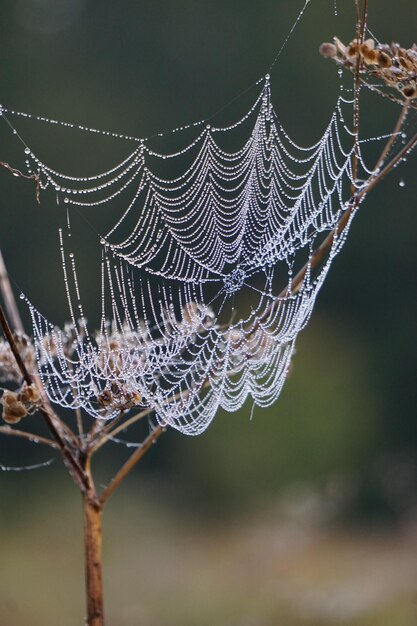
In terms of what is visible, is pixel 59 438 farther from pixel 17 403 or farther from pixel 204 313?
pixel 204 313

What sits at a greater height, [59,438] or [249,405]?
[249,405]

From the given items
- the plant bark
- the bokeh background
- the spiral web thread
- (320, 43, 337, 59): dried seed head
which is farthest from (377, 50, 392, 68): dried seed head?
the bokeh background

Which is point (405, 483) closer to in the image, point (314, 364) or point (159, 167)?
point (314, 364)

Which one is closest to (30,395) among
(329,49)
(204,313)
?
(204,313)

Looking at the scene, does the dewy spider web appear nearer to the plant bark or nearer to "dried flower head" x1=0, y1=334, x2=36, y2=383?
"dried flower head" x1=0, y1=334, x2=36, y2=383

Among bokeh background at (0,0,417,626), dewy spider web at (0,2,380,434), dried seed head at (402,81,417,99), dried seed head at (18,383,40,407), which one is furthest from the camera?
bokeh background at (0,0,417,626)

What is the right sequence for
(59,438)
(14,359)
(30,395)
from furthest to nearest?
(14,359)
(59,438)
(30,395)

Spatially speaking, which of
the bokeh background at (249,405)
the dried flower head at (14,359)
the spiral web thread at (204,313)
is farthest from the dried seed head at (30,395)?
the bokeh background at (249,405)
